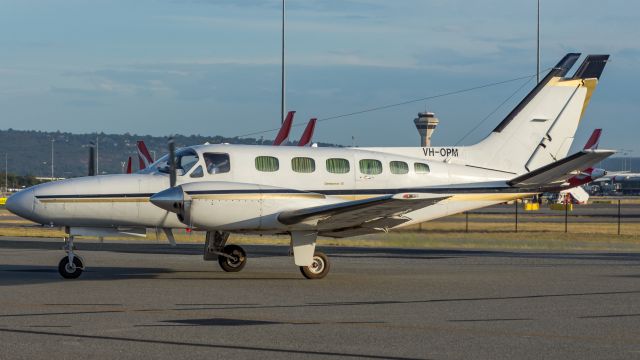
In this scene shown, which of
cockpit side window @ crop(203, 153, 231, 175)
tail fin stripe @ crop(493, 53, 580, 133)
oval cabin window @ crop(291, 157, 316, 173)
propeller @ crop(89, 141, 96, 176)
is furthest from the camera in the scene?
tail fin stripe @ crop(493, 53, 580, 133)

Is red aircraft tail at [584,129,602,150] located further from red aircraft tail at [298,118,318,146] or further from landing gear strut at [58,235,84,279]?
landing gear strut at [58,235,84,279]

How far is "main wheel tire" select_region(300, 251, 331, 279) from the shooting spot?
21672 mm

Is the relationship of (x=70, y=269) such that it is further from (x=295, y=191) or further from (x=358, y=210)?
(x=358, y=210)

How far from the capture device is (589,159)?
21.7 meters

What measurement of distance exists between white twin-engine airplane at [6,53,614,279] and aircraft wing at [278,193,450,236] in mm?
27

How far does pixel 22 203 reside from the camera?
20.7 m

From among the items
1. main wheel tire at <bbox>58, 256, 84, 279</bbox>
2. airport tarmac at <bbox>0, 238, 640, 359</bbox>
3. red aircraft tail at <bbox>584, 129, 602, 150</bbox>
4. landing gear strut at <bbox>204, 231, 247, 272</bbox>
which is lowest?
airport tarmac at <bbox>0, 238, 640, 359</bbox>

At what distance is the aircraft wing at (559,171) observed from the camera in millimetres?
21406

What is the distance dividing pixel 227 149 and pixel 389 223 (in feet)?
13.1

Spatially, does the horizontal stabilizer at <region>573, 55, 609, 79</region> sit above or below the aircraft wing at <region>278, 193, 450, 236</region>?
above

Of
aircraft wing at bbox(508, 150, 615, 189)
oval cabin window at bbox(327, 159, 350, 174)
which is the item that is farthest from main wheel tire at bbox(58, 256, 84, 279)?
aircraft wing at bbox(508, 150, 615, 189)

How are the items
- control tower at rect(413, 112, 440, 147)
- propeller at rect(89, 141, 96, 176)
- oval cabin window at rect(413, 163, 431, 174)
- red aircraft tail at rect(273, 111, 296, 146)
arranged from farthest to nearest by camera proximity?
control tower at rect(413, 112, 440, 147) → red aircraft tail at rect(273, 111, 296, 146) → propeller at rect(89, 141, 96, 176) → oval cabin window at rect(413, 163, 431, 174)

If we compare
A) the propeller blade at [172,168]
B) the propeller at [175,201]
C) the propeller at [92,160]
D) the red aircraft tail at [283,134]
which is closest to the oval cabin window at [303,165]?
the propeller blade at [172,168]

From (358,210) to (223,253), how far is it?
4.24 metres
